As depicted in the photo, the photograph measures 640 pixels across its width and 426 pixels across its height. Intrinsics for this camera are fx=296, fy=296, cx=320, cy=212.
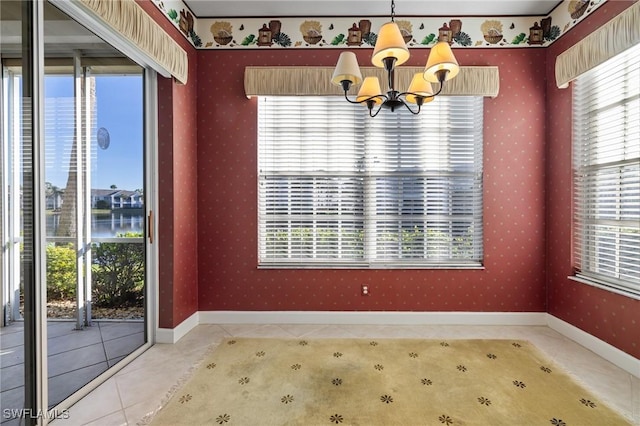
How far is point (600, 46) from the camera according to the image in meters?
2.38

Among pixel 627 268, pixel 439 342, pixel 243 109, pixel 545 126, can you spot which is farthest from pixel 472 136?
pixel 243 109

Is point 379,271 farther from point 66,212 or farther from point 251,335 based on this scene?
point 66,212

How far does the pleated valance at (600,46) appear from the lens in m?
2.12

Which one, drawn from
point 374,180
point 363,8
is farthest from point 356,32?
point 374,180

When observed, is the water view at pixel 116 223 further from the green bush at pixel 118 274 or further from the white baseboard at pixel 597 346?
the white baseboard at pixel 597 346

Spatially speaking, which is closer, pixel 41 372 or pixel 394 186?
pixel 41 372

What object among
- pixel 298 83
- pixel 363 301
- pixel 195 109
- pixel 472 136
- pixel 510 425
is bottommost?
Result: pixel 510 425

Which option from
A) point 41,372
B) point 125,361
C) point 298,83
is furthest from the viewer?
point 298,83

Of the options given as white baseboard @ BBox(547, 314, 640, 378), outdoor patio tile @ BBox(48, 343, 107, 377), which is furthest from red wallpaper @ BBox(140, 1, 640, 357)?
outdoor patio tile @ BBox(48, 343, 107, 377)

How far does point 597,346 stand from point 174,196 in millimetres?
3902

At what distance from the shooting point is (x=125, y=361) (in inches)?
91.5

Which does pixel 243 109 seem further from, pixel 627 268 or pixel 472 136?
pixel 627 268

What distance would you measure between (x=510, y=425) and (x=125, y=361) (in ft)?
8.84

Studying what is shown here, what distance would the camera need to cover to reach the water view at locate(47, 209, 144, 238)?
219 centimetres
